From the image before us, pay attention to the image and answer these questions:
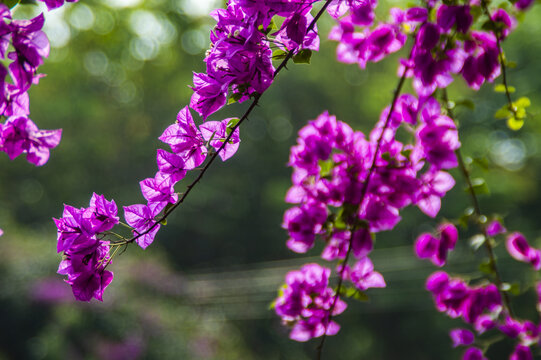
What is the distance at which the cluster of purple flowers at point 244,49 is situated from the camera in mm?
512

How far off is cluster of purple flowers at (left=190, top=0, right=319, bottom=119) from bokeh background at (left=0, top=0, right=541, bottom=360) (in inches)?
156

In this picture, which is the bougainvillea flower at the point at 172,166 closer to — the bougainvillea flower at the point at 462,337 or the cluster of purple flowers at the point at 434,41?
the cluster of purple flowers at the point at 434,41

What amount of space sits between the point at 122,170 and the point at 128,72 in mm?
2923

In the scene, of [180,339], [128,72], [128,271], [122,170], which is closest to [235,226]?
[122,170]

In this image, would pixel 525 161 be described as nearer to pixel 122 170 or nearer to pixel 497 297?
pixel 122 170

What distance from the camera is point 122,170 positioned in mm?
9867

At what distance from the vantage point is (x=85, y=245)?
54 centimetres

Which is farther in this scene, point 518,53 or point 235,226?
point 235,226

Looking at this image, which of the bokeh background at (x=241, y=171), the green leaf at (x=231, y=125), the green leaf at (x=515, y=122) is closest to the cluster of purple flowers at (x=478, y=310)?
the green leaf at (x=515, y=122)

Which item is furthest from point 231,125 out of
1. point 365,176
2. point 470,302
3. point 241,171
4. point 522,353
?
point 241,171

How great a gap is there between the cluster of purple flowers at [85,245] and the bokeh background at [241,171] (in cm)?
389

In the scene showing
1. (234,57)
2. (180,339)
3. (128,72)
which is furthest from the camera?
(128,72)

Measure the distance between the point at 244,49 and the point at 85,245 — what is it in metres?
0.25

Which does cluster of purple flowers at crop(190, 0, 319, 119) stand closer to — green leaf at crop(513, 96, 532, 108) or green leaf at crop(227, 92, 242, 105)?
green leaf at crop(227, 92, 242, 105)
